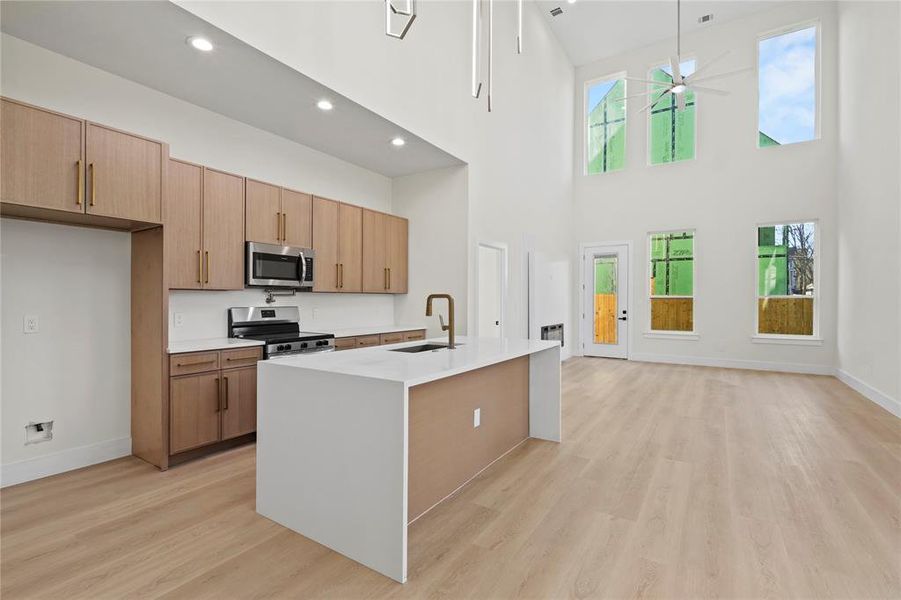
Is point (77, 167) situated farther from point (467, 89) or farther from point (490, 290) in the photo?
point (490, 290)

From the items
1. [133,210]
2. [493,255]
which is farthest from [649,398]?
[133,210]

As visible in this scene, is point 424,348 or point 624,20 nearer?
point 424,348

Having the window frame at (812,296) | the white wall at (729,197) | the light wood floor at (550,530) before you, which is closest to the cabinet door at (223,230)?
the light wood floor at (550,530)

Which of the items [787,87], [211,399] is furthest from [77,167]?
[787,87]

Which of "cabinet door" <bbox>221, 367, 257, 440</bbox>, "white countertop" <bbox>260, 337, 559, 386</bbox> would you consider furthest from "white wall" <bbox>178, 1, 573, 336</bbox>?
"cabinet door" <bbox>221, 367, 257, 440</bbox>

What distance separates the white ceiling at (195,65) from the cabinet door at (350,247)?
0.71 meters

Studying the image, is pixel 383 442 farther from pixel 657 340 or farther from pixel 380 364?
pixel 657 340

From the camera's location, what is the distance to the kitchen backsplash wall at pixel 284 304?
352cm

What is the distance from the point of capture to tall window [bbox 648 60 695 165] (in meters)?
7.54

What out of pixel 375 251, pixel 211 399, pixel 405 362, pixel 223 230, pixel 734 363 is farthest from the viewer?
pixel 734 363

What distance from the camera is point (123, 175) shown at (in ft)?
9.16

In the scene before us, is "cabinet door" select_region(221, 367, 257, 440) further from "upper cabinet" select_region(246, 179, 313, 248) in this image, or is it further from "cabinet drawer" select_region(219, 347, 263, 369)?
"upper cabinet" select_region(246, 179, 313, 248)

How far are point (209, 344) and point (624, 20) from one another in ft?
26.8

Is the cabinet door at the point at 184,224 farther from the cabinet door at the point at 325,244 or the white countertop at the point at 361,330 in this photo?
the white countertop at the point at 361,330
